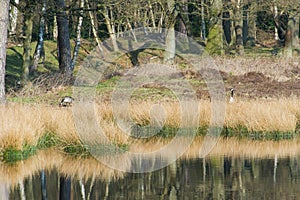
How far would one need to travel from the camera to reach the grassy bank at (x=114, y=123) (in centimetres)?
1304

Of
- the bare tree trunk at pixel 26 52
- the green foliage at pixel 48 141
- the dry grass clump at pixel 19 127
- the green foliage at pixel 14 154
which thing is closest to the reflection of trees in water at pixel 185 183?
the green foliage at pixel 14 154

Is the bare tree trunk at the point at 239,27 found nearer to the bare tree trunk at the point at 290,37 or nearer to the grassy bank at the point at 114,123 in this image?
the bare tree trunk at the point at 290,37

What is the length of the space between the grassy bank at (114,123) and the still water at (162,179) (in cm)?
47

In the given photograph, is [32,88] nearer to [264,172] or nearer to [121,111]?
[121,111]

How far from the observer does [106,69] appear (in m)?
32.5

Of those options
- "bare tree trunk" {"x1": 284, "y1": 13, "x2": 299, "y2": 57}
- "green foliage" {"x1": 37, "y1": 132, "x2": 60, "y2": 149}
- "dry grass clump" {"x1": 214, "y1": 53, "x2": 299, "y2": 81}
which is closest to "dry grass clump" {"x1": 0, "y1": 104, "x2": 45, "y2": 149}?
"green foliage" {"x1": 37, "y1": 132, "x2": 60, "y2": 149}

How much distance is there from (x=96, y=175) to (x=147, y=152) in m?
2.75

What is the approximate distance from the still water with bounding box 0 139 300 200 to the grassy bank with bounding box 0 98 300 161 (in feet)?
1.56

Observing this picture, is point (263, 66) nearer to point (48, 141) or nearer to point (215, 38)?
point (215, 38)

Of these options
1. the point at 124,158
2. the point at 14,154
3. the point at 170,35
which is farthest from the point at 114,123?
the point at 170,35

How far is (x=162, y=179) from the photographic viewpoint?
11.6m

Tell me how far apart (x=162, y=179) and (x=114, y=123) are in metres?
4.98

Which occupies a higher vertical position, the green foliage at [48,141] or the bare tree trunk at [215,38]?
the bare tree trunk at [215,38]

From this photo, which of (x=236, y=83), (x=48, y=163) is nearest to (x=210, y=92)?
(x=236, y=83)
